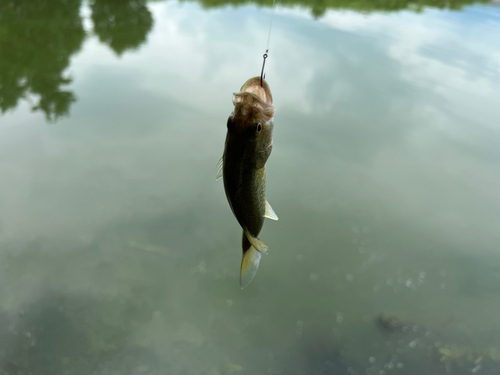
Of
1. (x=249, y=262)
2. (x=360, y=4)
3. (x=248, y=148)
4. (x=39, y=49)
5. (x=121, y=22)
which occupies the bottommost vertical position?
(x=39, y=49)

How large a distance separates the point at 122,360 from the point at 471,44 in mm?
10334

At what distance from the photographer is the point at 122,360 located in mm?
3102

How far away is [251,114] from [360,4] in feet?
45.8

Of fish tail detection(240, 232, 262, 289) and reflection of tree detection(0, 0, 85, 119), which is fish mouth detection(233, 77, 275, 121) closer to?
fish tail detection(240, 232, 262, 289)

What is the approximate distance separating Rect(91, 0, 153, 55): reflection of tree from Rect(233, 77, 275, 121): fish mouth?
7.84m

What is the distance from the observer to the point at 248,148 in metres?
1.20

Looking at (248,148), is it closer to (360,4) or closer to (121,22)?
(121,22)

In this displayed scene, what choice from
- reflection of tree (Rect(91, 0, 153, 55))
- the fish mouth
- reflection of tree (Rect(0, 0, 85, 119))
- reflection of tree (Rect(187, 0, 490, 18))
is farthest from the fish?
reflection of tree (Rect(187, 0, 490, 18))

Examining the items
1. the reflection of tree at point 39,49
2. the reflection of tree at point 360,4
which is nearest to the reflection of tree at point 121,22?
the reflection of tree at point 39,49

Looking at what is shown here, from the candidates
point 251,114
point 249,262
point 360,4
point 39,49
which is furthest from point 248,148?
point 360,4

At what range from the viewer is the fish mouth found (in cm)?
116

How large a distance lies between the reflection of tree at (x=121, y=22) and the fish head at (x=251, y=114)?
25.8ft

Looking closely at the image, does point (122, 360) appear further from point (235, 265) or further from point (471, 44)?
point (471, 44)

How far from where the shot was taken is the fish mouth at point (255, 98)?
3.80ft
